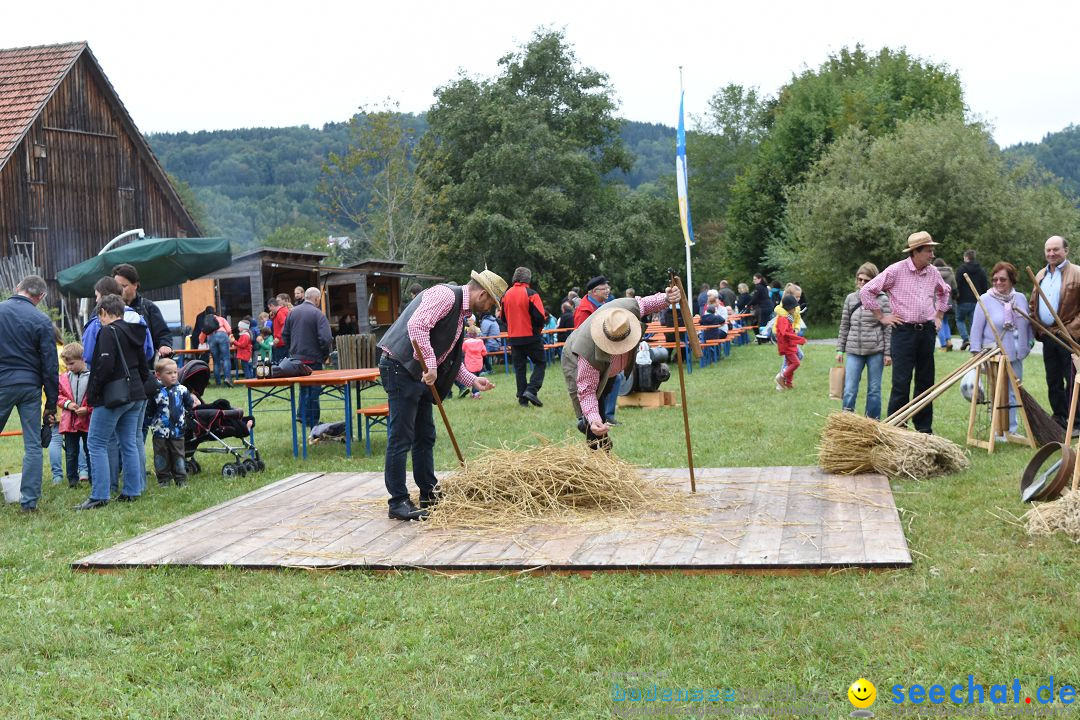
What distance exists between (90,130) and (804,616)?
2700 centimetres

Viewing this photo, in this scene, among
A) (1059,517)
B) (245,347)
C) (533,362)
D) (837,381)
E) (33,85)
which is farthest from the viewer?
(33,85)

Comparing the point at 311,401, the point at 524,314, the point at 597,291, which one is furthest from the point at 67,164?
the point at 597,291

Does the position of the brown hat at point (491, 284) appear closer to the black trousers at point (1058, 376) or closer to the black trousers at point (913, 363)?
the black trousers at point (913, 363)

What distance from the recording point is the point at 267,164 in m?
92.9

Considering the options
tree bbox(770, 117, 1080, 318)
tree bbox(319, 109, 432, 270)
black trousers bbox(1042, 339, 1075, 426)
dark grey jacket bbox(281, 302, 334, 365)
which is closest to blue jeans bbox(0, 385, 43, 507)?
dark grey jacket bbox(281, 302, 334, 365)

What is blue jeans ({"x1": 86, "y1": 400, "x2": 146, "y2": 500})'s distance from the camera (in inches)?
329

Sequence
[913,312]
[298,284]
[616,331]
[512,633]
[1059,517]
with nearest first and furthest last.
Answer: [512,633]
[1059,517]
[616,331]
[913,312]
[298,284]

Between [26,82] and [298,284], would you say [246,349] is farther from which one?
[26,82]

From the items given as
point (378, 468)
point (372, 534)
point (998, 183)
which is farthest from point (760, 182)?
point (372, 534)

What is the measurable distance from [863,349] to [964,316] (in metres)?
12.0

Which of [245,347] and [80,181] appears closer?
[245,347]

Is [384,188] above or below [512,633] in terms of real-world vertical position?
above

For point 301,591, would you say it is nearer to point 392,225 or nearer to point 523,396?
point 523,396

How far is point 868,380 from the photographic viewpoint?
10445mm
